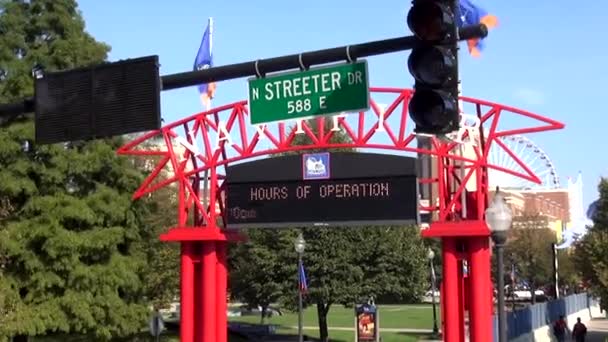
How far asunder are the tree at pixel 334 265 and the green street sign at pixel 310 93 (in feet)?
102

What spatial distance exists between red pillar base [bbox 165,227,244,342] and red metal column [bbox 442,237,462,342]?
636 cm

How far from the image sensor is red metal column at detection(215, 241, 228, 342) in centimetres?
2630

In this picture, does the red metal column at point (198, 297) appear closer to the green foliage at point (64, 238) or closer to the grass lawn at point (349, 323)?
the green foliage at point (64, 238)

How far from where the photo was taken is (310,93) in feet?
27.0

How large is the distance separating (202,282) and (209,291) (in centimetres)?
68

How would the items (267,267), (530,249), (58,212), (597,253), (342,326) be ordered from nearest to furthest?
1. (58,212)
2. (597,253)
3. (267,267)
4. (342,326)
5. (530,249)

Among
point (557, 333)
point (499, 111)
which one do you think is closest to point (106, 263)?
point (499, 111)

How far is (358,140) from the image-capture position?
2442 cm

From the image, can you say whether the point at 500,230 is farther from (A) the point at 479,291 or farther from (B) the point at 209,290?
(B) the point at 209,290

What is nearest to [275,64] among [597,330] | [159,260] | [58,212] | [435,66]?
[435,66]

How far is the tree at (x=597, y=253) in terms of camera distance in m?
36.8

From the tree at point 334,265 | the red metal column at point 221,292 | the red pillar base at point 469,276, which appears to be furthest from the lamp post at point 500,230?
the tree at point 334,265

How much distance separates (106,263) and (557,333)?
1944cm

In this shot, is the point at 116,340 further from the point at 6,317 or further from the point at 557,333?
the point at 557,333
